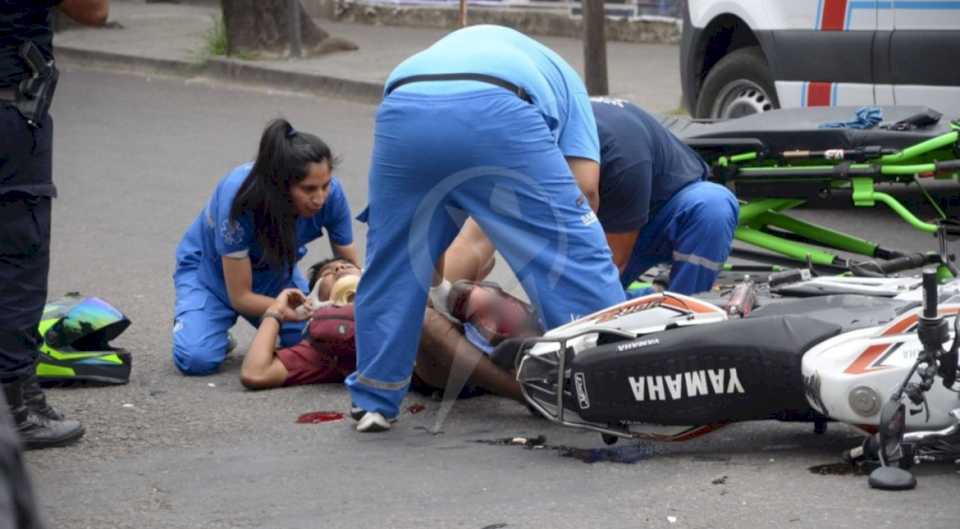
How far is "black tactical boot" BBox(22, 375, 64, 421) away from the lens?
4.66m

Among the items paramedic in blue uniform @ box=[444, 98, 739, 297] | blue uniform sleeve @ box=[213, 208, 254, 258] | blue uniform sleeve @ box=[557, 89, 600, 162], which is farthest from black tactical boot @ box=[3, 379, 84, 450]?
blue uniform sleeve @ box=[557, 89, 600, 162]

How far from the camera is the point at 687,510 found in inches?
149

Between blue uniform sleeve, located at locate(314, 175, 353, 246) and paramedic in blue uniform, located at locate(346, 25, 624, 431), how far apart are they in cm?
108

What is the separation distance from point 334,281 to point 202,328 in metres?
0.51

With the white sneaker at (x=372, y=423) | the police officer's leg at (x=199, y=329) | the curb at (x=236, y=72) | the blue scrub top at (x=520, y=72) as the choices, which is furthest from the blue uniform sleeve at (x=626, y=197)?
the curb at (x=236, y=72)

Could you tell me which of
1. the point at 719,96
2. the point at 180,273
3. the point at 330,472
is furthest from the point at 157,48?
the point at 330,472

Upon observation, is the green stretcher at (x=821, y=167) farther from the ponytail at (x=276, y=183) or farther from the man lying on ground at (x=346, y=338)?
the ponytail at (x=276, y=183)

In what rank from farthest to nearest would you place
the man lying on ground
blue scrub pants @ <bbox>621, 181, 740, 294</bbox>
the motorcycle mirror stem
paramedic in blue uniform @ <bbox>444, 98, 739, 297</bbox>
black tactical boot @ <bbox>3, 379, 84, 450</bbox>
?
blue scrub pants @ <bbox>621, 181, 740, 294</bbox>
paramedic in blue uniform @ <bbox>444, 98, 739, 297</bbox>
the man lying on ground
black tactical boot @ <bbox>3, 379, 84, 450</bbox>
the motorcycle mirror stem

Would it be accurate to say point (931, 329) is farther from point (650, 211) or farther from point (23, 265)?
point (23, 265)

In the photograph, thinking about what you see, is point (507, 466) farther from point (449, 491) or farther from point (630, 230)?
point (630, 230)

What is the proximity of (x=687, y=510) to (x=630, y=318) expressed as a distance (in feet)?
2.22

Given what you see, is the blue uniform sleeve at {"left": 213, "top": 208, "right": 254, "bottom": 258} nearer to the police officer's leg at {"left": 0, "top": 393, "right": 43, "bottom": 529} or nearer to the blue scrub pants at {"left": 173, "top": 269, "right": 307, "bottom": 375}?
the blue scrub pants at {"left": 173, "top": 269, "right": 307, "bottom": 375}

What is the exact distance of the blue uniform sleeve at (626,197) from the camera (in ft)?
17.3

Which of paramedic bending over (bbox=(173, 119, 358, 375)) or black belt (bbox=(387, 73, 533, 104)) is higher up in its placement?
black belt (bbox=(387, 73, 533, 104))
